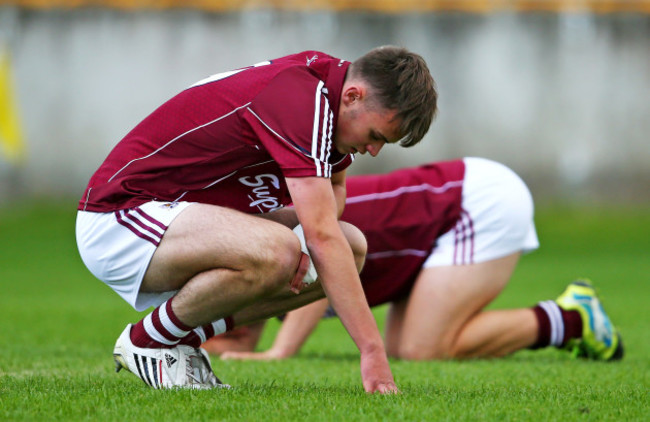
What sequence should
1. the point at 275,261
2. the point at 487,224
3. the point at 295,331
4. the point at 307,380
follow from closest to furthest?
the point at 275,261 < the point at 307,380 < the point at 295,331 < the point at 487,224

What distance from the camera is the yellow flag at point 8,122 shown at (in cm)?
1238

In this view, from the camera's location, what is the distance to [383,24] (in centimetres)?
1298

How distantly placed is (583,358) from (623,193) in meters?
8.79

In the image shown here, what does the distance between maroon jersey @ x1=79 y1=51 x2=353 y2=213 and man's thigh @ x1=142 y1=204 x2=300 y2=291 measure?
162mm

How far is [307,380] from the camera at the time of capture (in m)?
3.39

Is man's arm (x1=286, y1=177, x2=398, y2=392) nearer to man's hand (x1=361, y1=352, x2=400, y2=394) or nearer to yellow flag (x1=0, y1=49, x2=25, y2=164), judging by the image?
man's hand (x1=361, y1=352, x2=400, y2=394)

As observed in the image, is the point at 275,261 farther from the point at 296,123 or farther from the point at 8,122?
the point at 8,122

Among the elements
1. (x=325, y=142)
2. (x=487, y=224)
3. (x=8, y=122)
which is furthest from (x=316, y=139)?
(x=8, y=122)

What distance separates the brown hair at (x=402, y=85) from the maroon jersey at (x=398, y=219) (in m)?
1.49

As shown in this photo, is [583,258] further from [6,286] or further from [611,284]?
[6,286]

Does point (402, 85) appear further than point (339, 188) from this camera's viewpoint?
No

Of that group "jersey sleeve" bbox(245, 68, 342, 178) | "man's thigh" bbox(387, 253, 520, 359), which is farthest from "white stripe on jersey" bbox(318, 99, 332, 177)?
"man's thigh" bbox(387, 253, 520, 359)

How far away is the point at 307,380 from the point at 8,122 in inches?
399

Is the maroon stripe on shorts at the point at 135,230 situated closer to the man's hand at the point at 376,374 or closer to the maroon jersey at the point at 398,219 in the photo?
the man's hand at the point at 376,374
